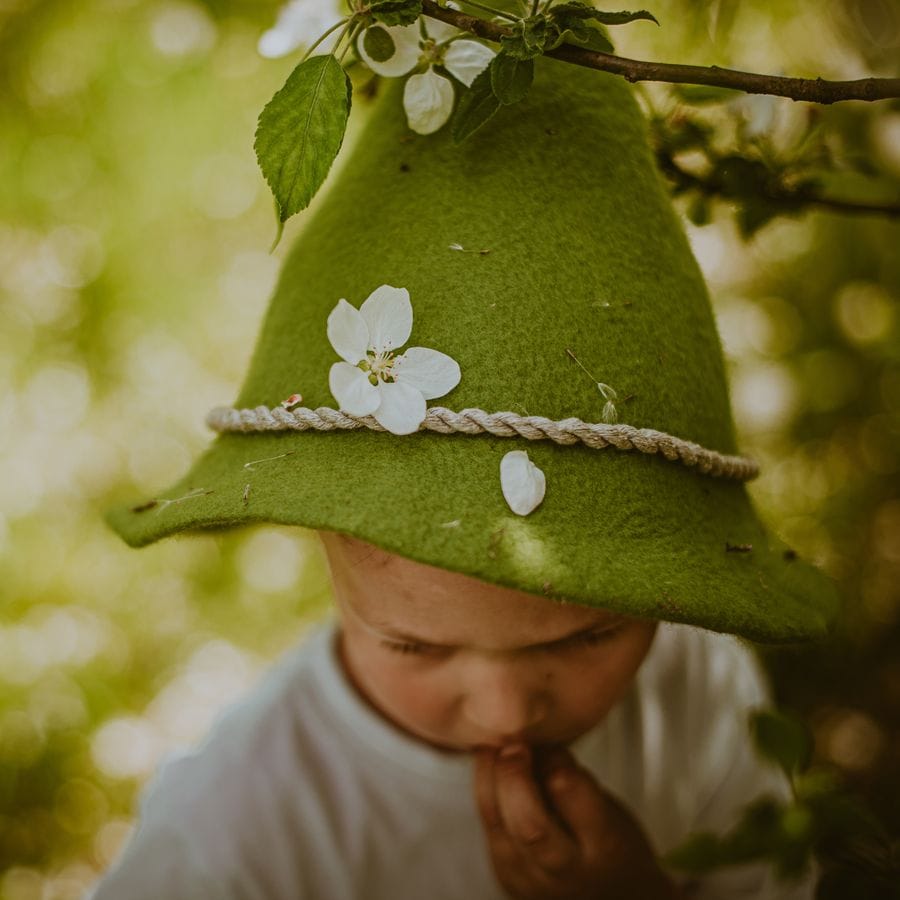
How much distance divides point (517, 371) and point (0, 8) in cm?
186

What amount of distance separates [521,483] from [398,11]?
382mm

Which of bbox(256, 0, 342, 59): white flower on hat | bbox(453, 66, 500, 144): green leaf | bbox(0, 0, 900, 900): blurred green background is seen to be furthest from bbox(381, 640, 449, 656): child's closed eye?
bbox(0, 0, 900, 900): blurred green background

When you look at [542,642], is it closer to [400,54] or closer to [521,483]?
[521,483]

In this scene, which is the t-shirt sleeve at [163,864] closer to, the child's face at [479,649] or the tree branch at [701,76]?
the child's face at [479,649]

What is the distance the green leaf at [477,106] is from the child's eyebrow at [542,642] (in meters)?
0.47

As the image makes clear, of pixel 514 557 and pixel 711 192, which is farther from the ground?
pixel 711 192

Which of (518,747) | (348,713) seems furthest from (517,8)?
(348,713)

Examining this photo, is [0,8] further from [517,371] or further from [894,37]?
[894,37]

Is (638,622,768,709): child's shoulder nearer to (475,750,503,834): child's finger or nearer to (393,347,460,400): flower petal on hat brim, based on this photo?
(475,750,503,834): child's finger

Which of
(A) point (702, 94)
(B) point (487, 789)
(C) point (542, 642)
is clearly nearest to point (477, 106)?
(A) point (702, 94)

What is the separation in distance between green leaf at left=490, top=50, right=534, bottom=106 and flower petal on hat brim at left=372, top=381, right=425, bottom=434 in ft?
0.82

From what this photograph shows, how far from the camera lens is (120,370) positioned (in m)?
2.12

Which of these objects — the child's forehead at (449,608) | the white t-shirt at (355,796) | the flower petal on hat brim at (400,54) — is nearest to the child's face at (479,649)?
the child's forehead at (449,608)

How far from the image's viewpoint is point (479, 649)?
83cm
